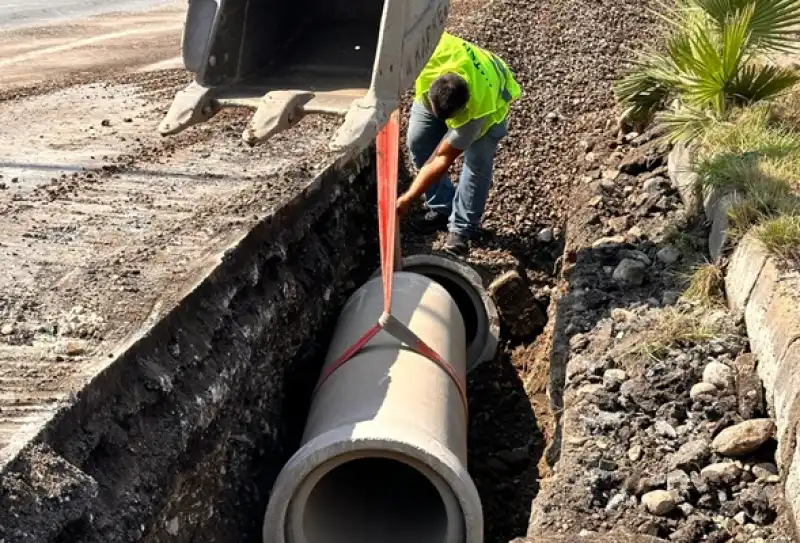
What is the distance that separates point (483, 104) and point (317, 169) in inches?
44.7

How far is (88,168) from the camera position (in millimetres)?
6734

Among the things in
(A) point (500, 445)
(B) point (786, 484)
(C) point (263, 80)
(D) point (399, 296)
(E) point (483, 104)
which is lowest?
(A) point (500, 445)

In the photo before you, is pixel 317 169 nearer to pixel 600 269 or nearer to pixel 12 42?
pixel 600 269

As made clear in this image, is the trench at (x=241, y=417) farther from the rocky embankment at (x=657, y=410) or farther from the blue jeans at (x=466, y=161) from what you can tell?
the rocky embankment at (x=657, y=410)

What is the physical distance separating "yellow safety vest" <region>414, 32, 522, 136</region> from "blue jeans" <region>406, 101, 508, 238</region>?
0.22m

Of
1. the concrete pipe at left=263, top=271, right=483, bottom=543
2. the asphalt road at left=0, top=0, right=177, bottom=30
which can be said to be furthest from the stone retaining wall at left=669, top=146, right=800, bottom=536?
the asphalt road at left=0, top=0, right=177, bottom=30

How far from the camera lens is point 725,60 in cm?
650

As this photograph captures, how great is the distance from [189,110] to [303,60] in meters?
1.27

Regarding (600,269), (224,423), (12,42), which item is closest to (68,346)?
(224,423)

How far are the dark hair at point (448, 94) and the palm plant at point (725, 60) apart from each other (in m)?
1.57

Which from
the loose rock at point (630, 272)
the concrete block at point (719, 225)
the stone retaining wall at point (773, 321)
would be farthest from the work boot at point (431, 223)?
the stone retaining wall at point (773, 321)

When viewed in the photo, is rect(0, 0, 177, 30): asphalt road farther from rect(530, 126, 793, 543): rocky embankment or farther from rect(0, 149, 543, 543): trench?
rect(530, 126, 793, 543): rocky embankment

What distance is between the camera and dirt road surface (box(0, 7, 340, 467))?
4117 mm

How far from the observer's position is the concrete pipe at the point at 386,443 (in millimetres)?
4270
